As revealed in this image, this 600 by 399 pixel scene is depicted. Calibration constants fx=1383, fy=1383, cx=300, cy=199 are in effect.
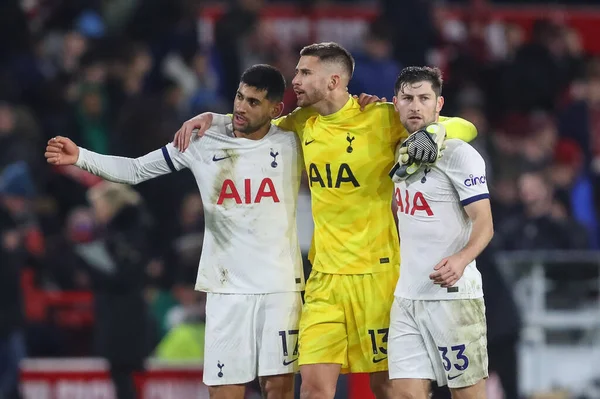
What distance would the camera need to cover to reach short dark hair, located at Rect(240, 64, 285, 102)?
8.01m

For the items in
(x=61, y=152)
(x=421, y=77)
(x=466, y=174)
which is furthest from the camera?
(x=61, y=152)

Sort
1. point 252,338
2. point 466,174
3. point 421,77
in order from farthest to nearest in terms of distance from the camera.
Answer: point 252,338 → point 421,77 → point 466,174

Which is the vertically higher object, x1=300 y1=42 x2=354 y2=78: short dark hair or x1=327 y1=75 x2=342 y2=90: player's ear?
x1=300 y1=42 x2=354 y2=78: short dark hair

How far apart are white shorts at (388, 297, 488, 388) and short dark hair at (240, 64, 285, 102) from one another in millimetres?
1442

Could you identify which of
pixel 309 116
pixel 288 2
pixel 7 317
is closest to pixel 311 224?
pixel 309 116

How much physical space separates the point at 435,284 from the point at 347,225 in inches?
26.2

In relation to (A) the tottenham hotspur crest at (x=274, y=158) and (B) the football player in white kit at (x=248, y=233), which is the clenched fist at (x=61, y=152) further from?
(A) the tottenham hotspur crest at (x=274, y=158)

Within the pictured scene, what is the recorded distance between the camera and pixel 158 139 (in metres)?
13.0

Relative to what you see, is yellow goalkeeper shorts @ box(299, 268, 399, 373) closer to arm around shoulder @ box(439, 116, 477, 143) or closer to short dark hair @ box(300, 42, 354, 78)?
arm around shoulder @ box(439, 116, 477, 143)

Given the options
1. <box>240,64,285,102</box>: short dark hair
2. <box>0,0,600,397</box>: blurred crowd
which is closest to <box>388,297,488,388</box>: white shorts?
<box>240,64,285,102</box>: short dark hair

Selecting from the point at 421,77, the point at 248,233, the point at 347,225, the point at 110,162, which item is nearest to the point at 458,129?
the point at 421,77

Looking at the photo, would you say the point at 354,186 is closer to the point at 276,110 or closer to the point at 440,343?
the point at 276,110

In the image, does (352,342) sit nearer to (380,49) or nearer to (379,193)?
(379,193)

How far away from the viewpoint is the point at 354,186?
794 centimetres
